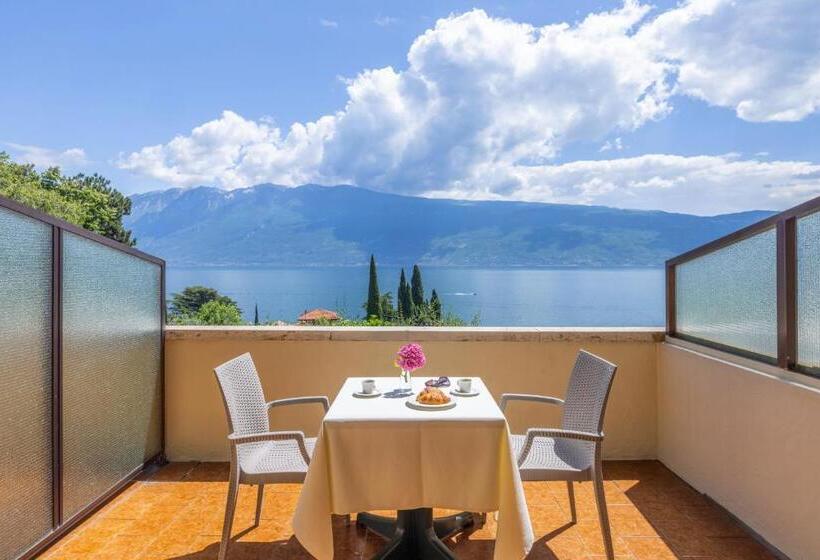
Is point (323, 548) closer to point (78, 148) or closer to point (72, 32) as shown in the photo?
point (72, 32)

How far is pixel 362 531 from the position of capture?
9.01ft

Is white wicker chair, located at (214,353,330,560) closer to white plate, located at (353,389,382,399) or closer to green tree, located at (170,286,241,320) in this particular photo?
white plate, located at (353,389,382,399)

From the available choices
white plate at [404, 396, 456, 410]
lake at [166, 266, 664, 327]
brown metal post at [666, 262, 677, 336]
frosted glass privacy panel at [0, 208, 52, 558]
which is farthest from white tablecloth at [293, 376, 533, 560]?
lake at [166, 266, 664, 327]

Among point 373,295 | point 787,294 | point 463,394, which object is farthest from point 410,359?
point 373,295

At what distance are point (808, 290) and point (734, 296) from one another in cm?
69

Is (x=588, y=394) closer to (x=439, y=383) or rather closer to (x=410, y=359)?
(x=439, y=383)

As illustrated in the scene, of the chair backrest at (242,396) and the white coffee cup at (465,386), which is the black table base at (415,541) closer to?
the white coffee cup at (465,386)

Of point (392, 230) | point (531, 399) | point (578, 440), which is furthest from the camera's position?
point (392, 230)

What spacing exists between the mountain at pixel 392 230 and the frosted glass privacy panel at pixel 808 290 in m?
62.6

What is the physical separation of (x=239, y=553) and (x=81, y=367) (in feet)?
4.40

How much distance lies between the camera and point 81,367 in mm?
2822

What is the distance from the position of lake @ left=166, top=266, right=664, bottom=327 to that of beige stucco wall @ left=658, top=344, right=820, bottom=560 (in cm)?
3342

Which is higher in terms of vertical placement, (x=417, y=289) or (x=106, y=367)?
(x=417, y=289)

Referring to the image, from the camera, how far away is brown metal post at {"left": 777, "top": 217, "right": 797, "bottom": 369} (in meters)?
2.48
